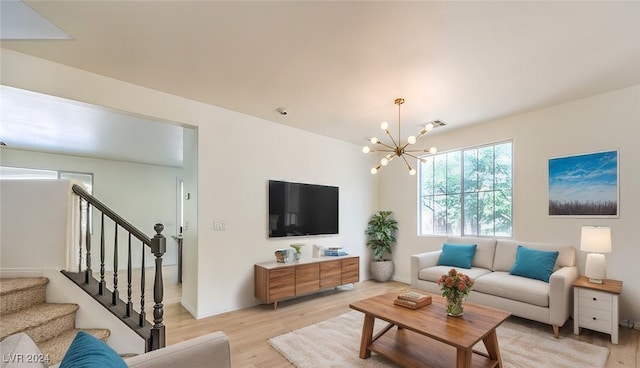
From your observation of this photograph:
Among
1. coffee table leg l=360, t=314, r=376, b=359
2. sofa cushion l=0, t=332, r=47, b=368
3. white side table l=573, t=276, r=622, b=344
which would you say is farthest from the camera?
white side table l=573, t=276, r=622, b=344

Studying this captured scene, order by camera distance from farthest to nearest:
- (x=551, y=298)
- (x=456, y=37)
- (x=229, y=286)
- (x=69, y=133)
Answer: (x=69, y=133) < (x=229, y=286) < (x=551, y=298) < (x=456, y=37)

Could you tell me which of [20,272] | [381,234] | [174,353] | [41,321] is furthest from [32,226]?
[381,234]

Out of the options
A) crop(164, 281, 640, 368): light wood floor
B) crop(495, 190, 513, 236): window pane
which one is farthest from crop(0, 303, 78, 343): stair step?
crop(495, 190, 513, 236): window pane

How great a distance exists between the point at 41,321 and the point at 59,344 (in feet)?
0.68

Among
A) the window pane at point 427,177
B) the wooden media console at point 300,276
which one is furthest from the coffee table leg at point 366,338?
the window pane at point 427,177

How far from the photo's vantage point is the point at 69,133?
463 cm

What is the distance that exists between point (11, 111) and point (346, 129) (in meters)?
4.48

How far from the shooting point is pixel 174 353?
1.51 metres

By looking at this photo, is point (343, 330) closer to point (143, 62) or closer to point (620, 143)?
point (143, 62)

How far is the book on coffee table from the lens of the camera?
8.64 ft

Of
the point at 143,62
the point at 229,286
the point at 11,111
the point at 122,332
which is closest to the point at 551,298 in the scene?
the point at 229,286

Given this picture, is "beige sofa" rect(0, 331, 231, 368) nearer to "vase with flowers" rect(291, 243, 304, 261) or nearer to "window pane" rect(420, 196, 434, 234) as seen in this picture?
"vase with flowers" rect(291, 243, 304, 261)

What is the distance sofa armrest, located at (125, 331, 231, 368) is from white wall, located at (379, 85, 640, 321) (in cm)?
421

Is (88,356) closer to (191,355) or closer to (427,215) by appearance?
(191,355)
